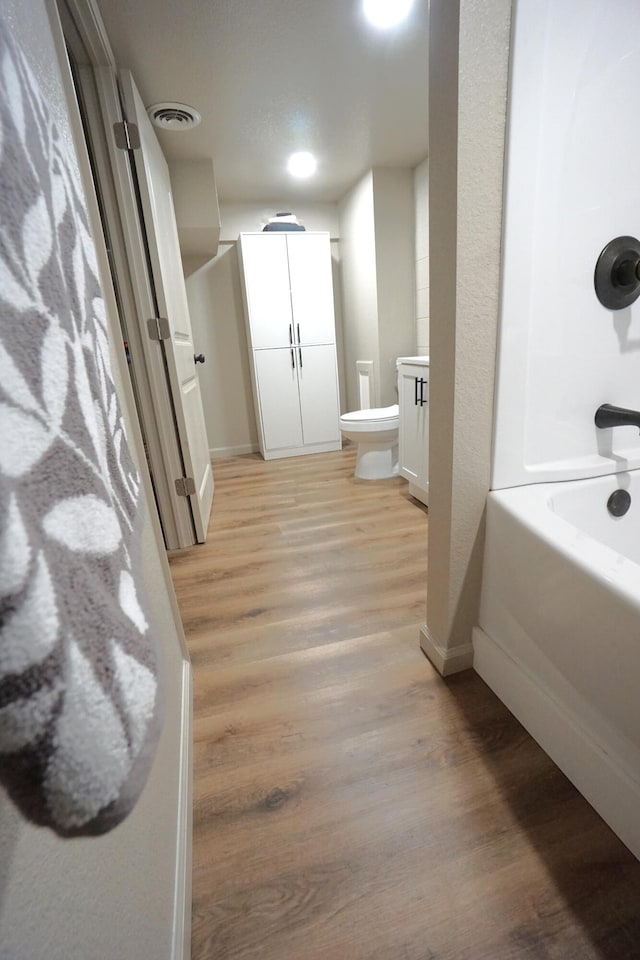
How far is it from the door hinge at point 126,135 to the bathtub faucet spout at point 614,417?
2.05 metres

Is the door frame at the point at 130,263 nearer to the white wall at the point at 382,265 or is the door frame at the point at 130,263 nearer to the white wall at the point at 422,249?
the white wall at the point at 382,265

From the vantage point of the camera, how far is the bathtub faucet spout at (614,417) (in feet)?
3.56

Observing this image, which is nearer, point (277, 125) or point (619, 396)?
point (619, 396)

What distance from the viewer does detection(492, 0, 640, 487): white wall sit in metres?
0.88

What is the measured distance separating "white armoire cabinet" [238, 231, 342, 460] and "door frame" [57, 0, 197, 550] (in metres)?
1.53

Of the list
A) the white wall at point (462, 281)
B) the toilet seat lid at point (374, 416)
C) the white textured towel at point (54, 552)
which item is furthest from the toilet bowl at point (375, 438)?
the white textured towel at point (54, 552)

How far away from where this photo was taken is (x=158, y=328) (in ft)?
6.15

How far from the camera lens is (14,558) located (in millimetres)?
180

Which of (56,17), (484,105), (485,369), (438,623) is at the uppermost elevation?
(56,17)

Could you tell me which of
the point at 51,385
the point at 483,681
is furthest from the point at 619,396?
the point at 51,385

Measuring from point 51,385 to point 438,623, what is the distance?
50.1 inches

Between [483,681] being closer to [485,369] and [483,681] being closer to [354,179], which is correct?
[485,369]

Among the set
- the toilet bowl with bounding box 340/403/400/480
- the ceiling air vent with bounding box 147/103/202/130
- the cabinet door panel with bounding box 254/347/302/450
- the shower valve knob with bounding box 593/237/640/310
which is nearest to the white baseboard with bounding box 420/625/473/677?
the shower valve knob with bounding box 593/237/640/310

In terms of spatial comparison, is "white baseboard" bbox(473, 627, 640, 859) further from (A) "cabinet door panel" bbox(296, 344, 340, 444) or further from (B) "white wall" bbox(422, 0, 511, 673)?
(A) "cabinet door panel" bbox(296, 344, 340, 444)
